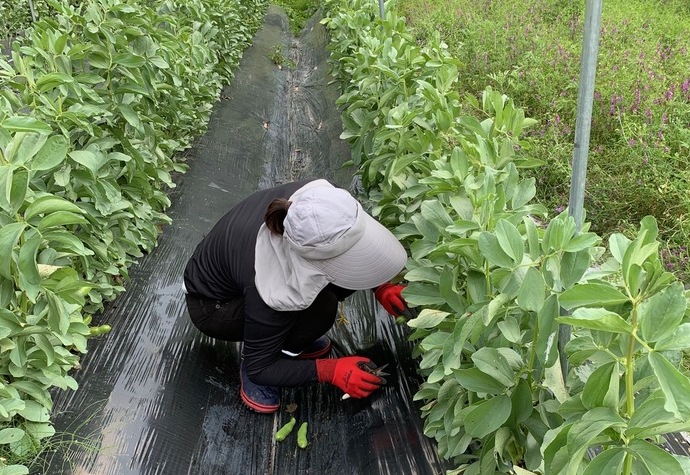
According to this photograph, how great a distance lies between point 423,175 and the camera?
207 centimetres

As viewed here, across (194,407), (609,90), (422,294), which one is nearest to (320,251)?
(422,294)

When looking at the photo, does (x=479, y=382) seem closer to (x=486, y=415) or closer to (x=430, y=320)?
(x=486, y=415)

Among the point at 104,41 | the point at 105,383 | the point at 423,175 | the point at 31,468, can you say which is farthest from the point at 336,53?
the point at 31,468

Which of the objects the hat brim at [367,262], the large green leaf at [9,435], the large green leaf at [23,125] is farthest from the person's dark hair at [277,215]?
the large green leaf at [9,435]

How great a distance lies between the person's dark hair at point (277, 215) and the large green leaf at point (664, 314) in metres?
1.12

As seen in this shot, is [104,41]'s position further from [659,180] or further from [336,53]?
[659,180]

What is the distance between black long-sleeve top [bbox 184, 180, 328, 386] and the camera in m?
1.91

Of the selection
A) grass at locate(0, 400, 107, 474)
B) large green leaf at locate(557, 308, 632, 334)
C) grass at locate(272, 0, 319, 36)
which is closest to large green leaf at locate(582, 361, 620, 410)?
large green leaf at locate(557, 308, 632, 334)

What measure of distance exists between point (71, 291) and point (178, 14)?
3082 millimetres

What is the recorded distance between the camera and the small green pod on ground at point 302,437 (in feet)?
6.66

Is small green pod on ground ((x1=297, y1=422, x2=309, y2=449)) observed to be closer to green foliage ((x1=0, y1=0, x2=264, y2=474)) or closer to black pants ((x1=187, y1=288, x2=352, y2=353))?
black pants ((x1=187, y1=288, x2=352, y2=353))

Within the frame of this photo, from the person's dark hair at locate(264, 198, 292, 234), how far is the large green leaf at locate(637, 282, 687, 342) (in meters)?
1.12

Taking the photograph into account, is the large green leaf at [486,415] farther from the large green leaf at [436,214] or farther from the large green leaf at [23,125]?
the large green leaf at [23,125]

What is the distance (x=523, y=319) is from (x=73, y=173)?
171cm
